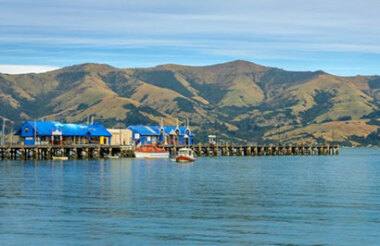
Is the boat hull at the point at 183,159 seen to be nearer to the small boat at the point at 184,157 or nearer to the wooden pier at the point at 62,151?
the small boat at the point at 184,157

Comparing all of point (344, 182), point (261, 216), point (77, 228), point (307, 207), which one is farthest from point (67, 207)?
point (344, 182)

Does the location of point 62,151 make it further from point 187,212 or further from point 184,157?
point 187,212

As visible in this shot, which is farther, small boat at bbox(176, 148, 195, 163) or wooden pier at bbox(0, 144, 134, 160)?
wooden pier at bbox(0, 144, 134, 160)

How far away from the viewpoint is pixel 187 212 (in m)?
64.8

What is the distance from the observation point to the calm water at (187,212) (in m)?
51.8

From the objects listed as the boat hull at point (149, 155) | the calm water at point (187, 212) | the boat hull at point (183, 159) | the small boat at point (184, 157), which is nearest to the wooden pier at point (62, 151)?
the boat hull at point (149, 155)

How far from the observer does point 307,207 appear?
228 feet

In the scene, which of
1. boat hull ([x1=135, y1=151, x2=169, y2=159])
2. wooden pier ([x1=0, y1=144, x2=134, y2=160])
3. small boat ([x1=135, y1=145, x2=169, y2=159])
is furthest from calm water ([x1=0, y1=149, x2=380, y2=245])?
small boat ([x1=135, y1=145, x2=169, y2=159])

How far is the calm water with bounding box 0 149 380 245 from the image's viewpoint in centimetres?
5181

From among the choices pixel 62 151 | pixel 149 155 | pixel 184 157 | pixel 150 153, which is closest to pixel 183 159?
pixel 184 157

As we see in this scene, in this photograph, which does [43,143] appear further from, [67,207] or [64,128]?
[67,207]

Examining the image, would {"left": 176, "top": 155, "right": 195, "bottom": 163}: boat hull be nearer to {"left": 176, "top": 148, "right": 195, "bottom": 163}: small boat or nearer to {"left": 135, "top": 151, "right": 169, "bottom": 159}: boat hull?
{"left": 176, "top": 148, "right": 195, "bottom": 163}: small boat

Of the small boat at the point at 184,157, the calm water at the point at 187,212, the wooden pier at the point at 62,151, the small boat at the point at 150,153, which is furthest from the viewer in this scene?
the small boat at the point at 150,153

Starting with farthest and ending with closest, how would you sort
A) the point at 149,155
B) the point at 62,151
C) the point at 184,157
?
the point at 149,155 < the point at 62,151 < the point at 184,157
